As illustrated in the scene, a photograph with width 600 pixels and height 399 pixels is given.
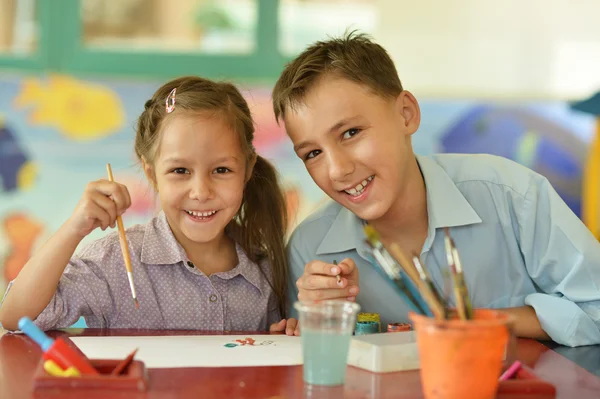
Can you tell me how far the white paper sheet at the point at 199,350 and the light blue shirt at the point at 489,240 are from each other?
1.12ft

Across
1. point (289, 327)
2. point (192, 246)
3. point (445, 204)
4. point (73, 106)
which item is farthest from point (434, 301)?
point (73, 106)

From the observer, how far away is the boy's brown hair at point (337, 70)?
60.8 inches

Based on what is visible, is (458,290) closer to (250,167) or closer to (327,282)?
(327,282)

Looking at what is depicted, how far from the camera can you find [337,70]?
5.11 feet

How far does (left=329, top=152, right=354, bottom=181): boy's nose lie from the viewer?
148 cm

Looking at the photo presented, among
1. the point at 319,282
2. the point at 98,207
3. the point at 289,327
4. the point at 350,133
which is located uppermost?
the point at 350,133

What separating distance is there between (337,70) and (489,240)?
0.46 m

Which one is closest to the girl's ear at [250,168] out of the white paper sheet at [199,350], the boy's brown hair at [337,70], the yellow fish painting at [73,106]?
the boy's brown hair at [337,70]

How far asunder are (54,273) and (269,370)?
19.9 inches

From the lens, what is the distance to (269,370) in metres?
1.02

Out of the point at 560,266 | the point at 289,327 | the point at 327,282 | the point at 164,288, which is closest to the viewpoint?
the point at 327,282

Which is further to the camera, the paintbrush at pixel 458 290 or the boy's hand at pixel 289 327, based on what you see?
the boy's hand at pixel 289 327

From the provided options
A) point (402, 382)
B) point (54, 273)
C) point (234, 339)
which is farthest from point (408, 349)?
point (54, 273)

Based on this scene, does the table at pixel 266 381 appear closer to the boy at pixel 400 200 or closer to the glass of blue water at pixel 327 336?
the glass of blue water at pixel 327 336
